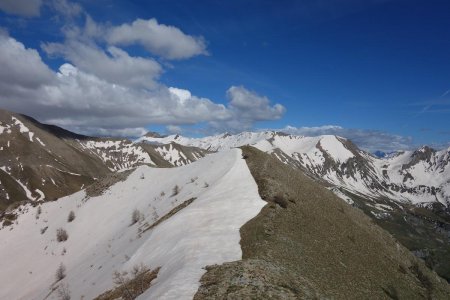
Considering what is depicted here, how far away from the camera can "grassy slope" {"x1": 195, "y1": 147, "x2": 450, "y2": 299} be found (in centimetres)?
2055

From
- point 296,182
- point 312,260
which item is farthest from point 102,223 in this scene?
point 312,260

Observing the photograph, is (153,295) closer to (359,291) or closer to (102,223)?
(359,291)

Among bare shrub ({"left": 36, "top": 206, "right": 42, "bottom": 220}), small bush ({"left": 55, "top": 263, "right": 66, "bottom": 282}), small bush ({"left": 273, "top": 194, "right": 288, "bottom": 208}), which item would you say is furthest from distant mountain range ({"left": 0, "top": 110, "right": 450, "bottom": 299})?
bare shrub ({"left": 36, "top": 206, "right": 42, "bottom": 220})

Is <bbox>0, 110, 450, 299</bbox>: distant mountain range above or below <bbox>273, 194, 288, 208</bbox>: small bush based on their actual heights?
below

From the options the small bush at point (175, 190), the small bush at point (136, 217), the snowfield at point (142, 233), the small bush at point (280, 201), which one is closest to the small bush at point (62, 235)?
the snowfield at point (142, 233)

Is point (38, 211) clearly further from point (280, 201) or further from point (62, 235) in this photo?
point (280, 201)

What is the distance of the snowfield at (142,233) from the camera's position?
25.8m

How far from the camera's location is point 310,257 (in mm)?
27578

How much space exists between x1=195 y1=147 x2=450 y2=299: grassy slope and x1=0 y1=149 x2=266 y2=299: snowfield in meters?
1.47

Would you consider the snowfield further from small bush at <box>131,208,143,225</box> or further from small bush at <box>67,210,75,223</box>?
small bush at <box>131,208,143,225</box>

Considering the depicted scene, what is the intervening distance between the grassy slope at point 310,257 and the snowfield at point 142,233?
1.47 m

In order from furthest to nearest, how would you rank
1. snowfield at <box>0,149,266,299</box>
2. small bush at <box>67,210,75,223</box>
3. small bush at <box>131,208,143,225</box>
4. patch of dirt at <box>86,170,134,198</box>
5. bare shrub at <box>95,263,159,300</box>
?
patch of dirt at <box>86,170,134,198</box> < small bush at <box>67,210,75,223</box> < small bush at <box>131,208,143,225</box> < snowfield at <box>0,149,266,299</box> < bare shrub at <box>95,263,159,300</box>

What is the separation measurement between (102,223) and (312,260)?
41002mm

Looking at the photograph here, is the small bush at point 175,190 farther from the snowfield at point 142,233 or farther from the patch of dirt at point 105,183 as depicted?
the patch of dirt at point 105,183
